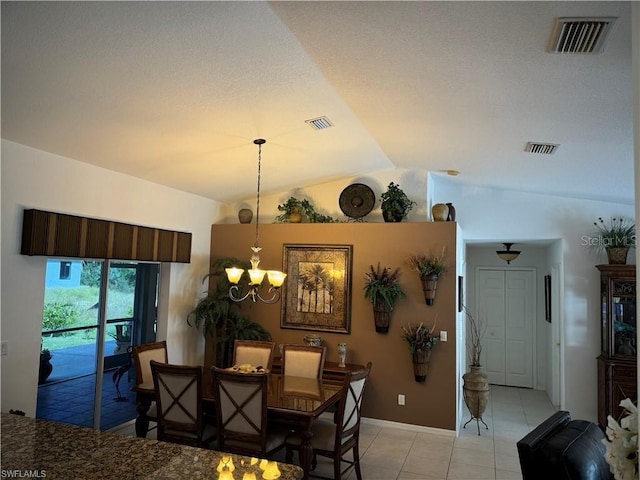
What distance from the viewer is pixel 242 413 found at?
126 inches

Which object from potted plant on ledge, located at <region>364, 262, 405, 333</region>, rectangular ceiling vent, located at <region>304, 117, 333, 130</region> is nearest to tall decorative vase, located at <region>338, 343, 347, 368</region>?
potted plant on ledge, located at <region>364, 262, 405, 333</region>

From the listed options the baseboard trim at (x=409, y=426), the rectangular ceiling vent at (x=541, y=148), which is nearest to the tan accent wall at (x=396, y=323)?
the baseboard trim at (x=409, y=426)

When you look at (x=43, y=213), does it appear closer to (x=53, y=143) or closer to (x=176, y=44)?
(x=53, y=143)

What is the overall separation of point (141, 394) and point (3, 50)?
275 centimetres

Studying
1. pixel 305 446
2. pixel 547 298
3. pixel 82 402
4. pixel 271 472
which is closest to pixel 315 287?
pixel 305 446

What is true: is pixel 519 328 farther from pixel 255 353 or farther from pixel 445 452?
pixel 255 353

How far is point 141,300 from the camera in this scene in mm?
5113

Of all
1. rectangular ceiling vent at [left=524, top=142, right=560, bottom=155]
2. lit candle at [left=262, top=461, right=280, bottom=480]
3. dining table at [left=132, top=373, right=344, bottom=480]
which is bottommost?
dining table at [left=132, top=373, right=344, bottom=480]

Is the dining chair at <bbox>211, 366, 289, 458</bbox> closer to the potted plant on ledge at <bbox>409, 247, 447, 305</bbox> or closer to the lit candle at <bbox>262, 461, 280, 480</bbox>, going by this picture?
the lit candle at <bbox>262, 461, 280, 480</bbox>

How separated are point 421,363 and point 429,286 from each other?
86cm

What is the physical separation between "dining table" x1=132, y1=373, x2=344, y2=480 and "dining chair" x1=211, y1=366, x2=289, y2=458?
15cm

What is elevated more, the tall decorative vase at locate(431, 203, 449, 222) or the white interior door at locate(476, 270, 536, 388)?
the tall decorative vase at locate(431, 203, 449, 222)

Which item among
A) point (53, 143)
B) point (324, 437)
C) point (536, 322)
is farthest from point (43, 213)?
point (536, 322)

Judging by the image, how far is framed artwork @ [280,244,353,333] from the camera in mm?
5379
